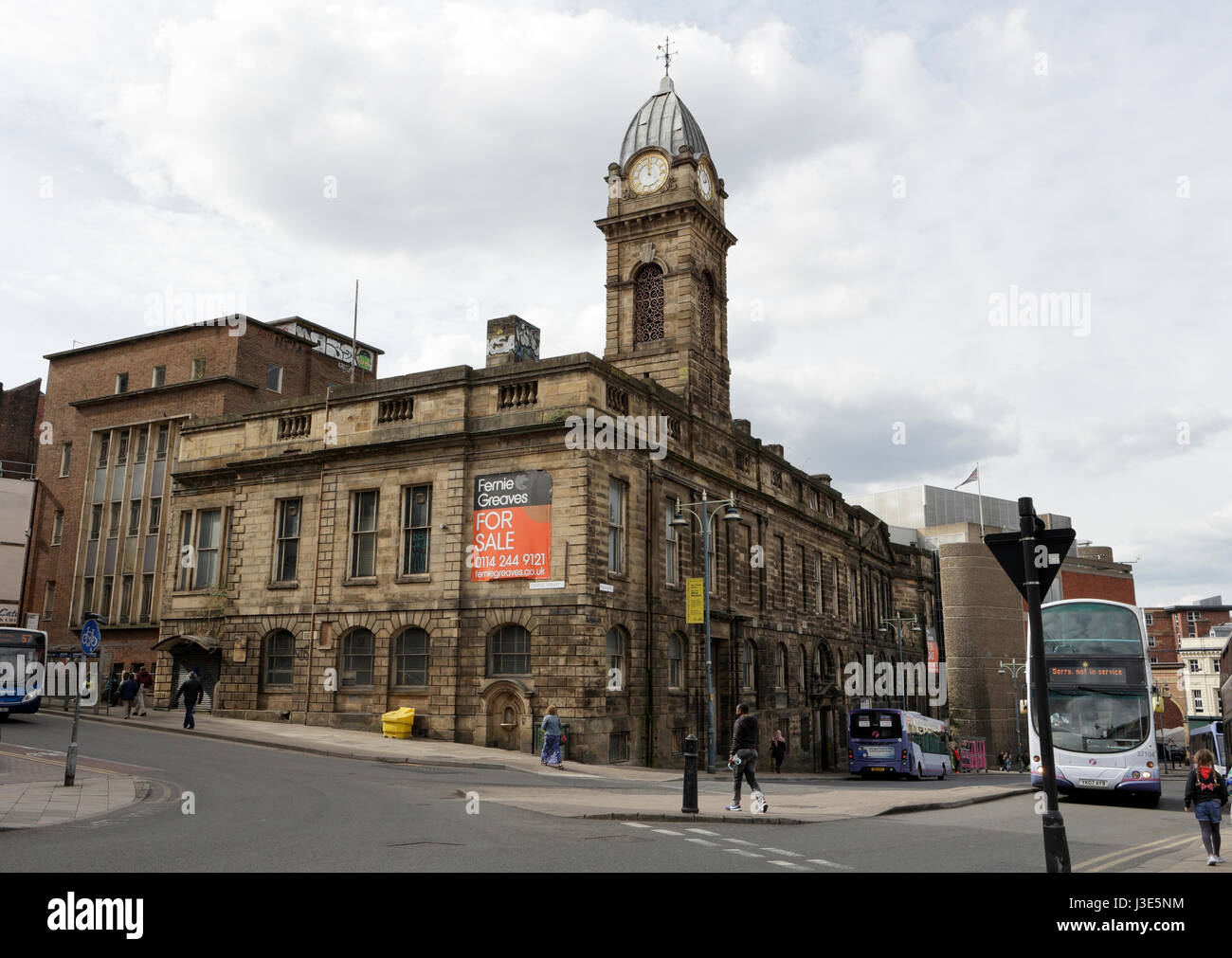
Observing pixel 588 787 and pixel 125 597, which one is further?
pixel 125 597

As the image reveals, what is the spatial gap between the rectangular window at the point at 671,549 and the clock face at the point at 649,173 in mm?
14980

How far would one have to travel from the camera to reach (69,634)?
42.7 metres

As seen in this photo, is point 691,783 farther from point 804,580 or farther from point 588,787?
point 804,580

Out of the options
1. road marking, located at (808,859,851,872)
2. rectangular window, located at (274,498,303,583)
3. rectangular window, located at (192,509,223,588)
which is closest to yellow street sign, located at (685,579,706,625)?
rectangular window, located at (274,498,303,583)

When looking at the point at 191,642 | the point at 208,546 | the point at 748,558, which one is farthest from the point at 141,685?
the point at 748,558

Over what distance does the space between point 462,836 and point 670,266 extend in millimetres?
30089

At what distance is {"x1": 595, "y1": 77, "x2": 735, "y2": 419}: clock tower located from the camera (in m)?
38.3

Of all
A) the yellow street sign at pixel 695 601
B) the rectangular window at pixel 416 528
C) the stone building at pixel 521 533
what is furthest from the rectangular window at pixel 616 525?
the rectangular window at pixel 416 528

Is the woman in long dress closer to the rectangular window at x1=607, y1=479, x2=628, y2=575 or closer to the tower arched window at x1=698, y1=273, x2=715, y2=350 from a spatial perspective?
the rectangular window at x1=607, y1=479, x2=628, y2=575

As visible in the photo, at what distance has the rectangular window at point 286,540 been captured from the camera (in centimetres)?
3222

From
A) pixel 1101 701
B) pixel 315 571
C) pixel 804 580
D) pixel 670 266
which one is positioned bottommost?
pixel 1101 701

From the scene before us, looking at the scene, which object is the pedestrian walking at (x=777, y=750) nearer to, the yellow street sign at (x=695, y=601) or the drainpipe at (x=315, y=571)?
the yellow street sign at (x=695, y=601)

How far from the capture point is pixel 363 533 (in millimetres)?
30594
